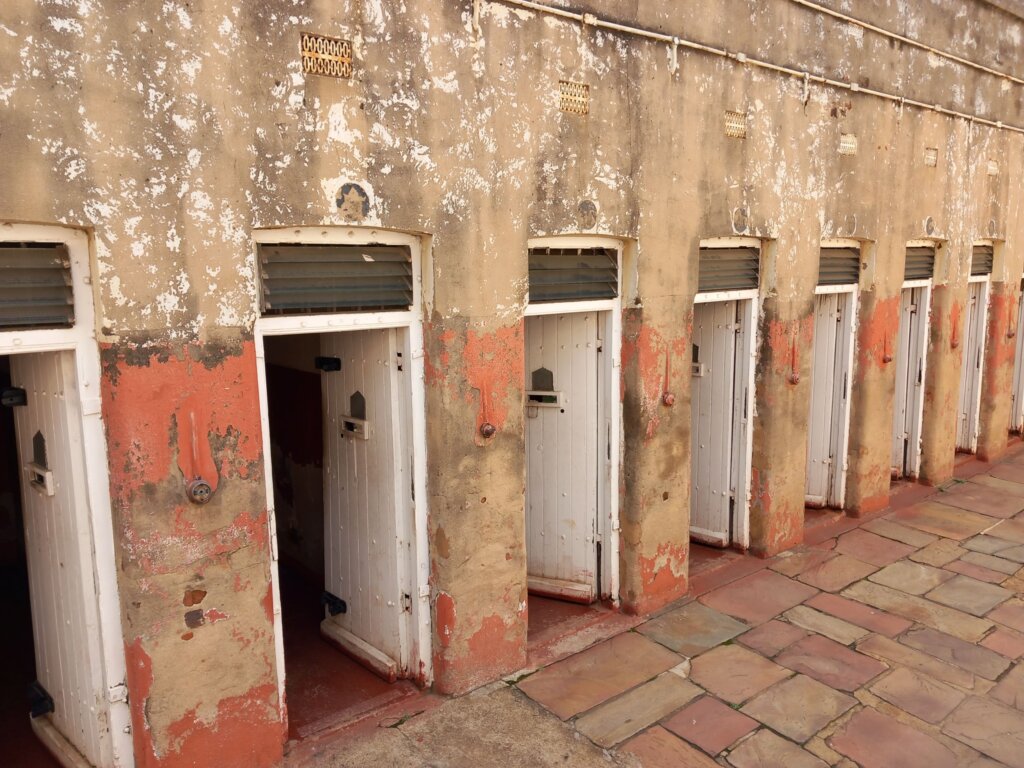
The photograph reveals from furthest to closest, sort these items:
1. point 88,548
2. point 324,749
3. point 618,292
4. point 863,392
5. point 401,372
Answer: point 863,392, point 618,292, point 401,372, point 324,749, point 88,548

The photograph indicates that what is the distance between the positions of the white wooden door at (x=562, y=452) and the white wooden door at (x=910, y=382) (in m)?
4.62

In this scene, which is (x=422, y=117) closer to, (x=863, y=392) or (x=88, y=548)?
(x=88, y=548)

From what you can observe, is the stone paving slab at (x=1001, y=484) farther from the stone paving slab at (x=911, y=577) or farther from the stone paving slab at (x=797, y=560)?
the stone paving slab at (x=797, y=560)

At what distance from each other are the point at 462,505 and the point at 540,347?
169 cm

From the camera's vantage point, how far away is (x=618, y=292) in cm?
552

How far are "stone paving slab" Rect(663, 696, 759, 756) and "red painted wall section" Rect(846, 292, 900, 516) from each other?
3995 mm

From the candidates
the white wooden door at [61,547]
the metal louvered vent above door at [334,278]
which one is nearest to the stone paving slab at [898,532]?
the metal louvered vent above door at [334,278]

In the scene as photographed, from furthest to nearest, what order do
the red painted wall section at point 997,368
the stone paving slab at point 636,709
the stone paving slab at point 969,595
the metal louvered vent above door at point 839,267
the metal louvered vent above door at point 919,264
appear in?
the red painted wall section at point 997,368 < the metal louvered vent above door at point 919,264 < the metal louvered vent above door at point 839,267 < the stone paving slab at point 969,595 < the stone paving slab at point 636,709

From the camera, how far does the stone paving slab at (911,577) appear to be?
6.47 metres

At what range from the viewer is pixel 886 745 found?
4.41m

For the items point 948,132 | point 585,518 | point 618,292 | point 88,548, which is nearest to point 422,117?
point 618,292

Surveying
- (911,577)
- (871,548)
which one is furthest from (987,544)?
(911,577)

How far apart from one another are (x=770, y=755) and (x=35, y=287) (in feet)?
14.3

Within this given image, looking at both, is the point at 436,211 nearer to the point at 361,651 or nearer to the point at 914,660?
the point at 361,651
